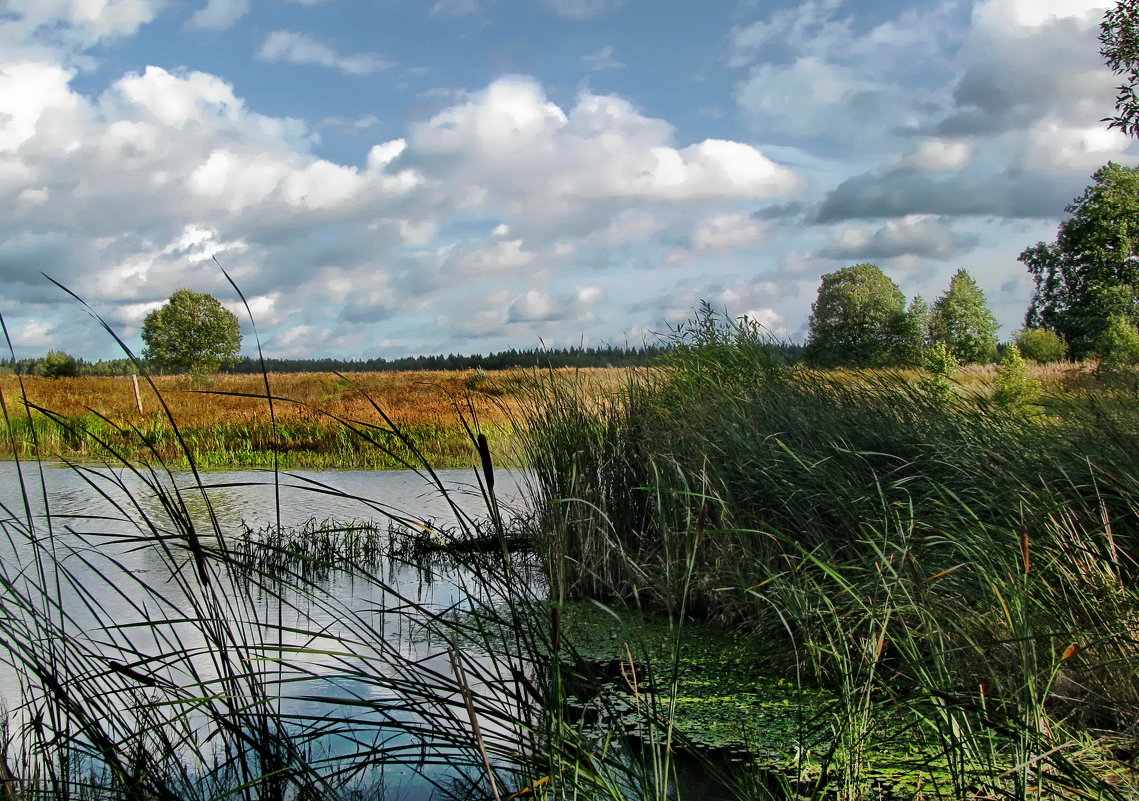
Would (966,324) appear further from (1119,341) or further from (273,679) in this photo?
(273,679)

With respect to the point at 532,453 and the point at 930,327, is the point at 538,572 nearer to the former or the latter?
the point at 532,453

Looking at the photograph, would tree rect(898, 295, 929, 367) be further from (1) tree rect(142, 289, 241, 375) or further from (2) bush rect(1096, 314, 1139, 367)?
(1) tree rect(142, 289, 241, 375)

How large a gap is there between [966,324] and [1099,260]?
7028mm

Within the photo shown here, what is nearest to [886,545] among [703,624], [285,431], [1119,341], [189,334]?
[703,624]

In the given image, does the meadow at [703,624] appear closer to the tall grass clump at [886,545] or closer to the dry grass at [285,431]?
the tall grass clump at [886,545]

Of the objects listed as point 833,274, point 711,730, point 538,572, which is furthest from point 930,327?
point 711,730

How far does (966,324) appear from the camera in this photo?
116 feet

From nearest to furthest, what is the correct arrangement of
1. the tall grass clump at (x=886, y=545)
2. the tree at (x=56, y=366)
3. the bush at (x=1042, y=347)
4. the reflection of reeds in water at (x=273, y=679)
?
the reflection of reeds in water at (x=273, y=679), the tall grass clump at (x=886, y=545), the bush at (x=1042, y=347), the tree at (x=56, y=366)

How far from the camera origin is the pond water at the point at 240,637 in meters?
1.71

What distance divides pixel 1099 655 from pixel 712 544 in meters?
1.96

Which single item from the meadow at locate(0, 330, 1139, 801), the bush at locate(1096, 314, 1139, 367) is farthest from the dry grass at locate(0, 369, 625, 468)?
the bush at locate(1096, 314, 1139, 367)

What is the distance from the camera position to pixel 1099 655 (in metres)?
2.75

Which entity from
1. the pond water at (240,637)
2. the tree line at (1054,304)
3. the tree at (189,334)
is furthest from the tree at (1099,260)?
the tree at (189,334)

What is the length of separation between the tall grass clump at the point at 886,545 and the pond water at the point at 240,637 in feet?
1.54
